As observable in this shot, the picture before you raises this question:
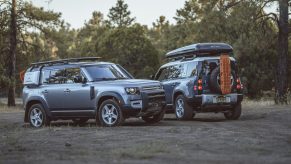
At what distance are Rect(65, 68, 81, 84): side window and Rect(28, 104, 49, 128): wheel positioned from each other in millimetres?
1242

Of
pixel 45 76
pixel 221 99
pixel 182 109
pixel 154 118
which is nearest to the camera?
pixel 154 118

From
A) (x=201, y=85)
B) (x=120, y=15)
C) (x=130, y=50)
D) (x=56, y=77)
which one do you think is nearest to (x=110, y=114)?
(x=56, y=77)

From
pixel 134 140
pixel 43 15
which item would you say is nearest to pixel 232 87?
pixel 134 140

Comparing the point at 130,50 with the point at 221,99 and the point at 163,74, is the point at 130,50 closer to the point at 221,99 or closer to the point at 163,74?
the point at 163,74

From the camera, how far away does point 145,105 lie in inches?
551

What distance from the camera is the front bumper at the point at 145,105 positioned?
13844 millimetres

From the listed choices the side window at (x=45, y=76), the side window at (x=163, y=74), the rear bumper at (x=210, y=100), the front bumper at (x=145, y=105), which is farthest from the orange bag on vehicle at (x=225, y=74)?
the side window at (x=45, y=76)

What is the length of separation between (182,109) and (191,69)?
1.25 meters

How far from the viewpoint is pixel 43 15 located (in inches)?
1432

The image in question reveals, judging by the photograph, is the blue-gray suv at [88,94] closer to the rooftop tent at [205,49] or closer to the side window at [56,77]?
the side window at [56,77]

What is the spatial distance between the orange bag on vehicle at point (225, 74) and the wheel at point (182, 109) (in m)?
1.18

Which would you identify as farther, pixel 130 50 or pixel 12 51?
pixel 130 50

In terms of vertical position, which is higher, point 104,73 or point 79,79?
point 104,73

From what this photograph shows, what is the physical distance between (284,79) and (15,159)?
19.7 meters
